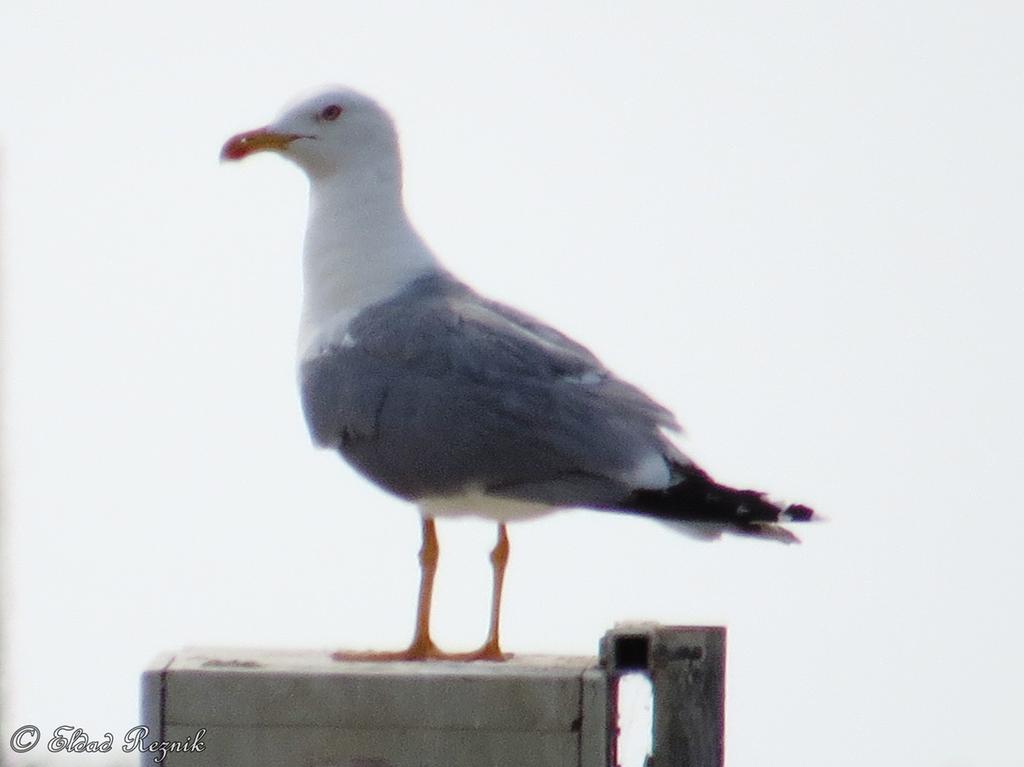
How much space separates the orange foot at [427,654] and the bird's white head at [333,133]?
5.02 ft

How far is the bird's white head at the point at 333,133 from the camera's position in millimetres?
6723

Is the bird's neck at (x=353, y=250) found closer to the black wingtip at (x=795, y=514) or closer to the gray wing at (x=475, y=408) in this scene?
the gray wing at (x=475, y=408)

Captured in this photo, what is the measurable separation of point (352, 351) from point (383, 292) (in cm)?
29

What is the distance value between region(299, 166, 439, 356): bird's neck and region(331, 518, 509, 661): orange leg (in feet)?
2.07

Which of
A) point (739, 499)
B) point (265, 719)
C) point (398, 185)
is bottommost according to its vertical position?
point (265, 719)

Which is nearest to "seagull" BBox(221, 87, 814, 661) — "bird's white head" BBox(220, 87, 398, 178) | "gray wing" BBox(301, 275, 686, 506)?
"gray wing" BBox(301, 275, 686, 506)

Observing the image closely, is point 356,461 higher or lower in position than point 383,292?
lower

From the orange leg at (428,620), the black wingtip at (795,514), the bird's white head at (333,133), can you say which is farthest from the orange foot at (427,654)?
the bird's white head at (333,133)

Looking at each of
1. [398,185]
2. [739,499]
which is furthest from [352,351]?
[739,499]

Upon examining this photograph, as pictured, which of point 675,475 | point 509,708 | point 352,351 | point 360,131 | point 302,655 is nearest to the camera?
point 509,708

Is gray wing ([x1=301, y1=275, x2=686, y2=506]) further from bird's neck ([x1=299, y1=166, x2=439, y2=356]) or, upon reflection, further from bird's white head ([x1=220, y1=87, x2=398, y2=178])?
bird's white head ([x1=220, y1=87, x2=398, y2=178])

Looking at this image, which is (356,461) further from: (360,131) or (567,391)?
(360,131)

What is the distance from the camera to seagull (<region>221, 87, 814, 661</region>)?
225 inches

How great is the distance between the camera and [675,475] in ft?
18.6
